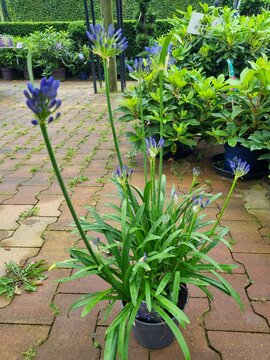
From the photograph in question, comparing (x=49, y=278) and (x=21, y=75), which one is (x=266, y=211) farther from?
(x=21, y=75)

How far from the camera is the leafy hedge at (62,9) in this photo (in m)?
14.7

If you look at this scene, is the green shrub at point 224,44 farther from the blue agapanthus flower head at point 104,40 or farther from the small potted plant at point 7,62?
the small potted plant at point 7,62

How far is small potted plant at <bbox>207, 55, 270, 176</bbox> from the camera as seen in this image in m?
2.72

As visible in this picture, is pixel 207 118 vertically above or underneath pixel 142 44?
underneath

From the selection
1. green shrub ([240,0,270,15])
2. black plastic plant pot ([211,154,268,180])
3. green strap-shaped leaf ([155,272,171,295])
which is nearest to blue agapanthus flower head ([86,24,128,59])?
green strap-shaped leaf ([155,272,171,295])

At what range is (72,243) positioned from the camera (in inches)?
90.2

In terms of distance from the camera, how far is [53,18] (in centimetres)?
1538

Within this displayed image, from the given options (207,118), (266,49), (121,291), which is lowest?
(121,291)

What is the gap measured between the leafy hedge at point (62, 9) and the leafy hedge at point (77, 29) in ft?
12.5

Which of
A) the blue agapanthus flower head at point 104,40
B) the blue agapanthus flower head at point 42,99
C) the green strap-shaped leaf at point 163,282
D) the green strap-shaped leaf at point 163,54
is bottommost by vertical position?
the green strap-shaped leaf at point 163,282

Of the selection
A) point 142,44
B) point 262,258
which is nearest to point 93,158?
point 262,258

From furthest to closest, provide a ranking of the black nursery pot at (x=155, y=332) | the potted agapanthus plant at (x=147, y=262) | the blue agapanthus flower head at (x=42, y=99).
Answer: the black nursery pot at (x=155, y=332) < the potted agapanthus plant at (x=147, y=262) < the blue agapanthus flower head at (x=42, y=99)

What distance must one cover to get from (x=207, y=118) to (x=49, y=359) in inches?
97.3

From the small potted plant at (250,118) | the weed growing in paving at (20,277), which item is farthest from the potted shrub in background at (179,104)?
the weed growing in paving at (20,277)
